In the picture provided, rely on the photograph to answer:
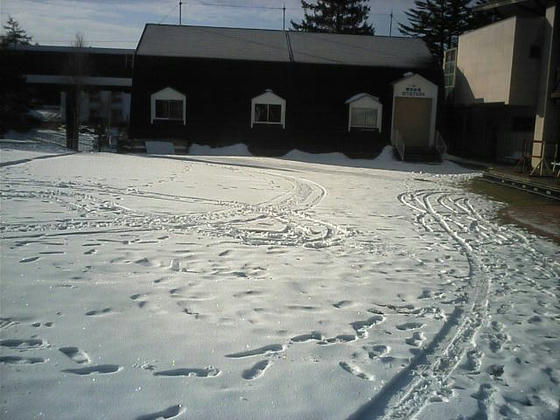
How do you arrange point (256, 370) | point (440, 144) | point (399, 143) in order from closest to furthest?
point (256, 370) → point (399, 143) → point (440, 144)

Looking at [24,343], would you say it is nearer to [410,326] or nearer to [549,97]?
[410,326]

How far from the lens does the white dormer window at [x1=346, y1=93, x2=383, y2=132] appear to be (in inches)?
1226

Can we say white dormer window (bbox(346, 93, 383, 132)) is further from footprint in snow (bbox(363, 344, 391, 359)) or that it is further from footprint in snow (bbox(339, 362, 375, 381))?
footprint in snow (bbox(339, 362, 375, 381))

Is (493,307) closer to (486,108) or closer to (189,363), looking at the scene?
(189,363)

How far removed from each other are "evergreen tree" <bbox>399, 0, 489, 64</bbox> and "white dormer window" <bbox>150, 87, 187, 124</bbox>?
88.7 ft

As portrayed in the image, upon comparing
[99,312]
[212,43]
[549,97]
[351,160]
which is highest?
[212,43]

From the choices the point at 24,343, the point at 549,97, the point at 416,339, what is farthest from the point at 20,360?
the point at 549,97

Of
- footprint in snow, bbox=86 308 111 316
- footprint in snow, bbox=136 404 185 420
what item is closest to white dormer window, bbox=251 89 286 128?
footprint in snow, bbox=86 308 111 316

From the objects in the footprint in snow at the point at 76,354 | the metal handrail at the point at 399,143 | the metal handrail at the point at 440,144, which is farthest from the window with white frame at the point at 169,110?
the footprint in snow at the point at 76,354

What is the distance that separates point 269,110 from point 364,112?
5447 millimetres

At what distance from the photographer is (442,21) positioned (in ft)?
164

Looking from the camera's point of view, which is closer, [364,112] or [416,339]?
[416,339]

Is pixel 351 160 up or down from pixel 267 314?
up

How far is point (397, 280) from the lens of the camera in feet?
22.1
